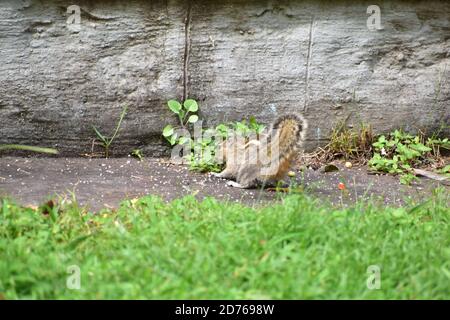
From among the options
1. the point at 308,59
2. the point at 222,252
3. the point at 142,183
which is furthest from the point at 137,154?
the point at 222,252

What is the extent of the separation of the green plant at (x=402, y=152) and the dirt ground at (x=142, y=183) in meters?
0.14

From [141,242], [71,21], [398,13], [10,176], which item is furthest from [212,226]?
[398,13]

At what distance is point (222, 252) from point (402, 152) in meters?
3.33

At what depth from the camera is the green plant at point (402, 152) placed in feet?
21.2

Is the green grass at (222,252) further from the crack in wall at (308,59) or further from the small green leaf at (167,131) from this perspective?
the crack in wall at (308,59)

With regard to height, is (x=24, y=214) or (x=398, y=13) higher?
(x=398, y=13)

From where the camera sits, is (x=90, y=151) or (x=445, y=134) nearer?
(x=90, y=151)

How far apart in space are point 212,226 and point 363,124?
2.96 meters

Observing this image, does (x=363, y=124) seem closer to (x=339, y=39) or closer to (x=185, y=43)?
(x=339, y=39)

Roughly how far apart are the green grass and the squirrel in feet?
3.15

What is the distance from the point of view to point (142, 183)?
5.75 m

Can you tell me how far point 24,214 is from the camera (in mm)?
4402

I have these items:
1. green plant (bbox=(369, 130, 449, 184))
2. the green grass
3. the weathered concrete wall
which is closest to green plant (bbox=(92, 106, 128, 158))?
the weathered concrete wall

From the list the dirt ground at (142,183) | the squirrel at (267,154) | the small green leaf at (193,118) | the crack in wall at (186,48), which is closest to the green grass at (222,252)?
the dirt ground at (142,183)
